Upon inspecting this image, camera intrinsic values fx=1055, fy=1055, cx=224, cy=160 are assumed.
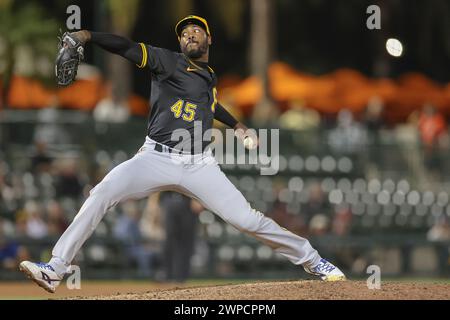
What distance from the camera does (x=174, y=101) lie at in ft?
26.9

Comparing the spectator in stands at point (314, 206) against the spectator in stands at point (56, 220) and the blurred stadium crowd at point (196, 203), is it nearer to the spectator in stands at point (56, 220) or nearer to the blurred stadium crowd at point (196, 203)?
the blurred stadium crowd at point (196, 203)

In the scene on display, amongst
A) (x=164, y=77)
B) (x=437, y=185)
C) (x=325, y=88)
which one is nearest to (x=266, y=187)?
(x=437, y=185)

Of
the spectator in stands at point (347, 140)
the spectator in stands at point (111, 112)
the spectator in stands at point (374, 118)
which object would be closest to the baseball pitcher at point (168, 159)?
the spectator in stands at point (111, 112)

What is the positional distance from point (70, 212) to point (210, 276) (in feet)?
8.13

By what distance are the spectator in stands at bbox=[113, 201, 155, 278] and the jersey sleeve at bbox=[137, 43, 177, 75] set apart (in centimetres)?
866

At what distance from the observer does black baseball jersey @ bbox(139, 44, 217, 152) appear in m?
8.17

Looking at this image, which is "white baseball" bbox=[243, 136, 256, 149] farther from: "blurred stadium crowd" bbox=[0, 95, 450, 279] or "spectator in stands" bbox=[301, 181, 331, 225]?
"spectator in stands" bbox=[301, 181, 331, 225]

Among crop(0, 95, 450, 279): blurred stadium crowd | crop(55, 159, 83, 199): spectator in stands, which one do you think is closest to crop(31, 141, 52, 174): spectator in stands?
crop(0, 95, 450, 279): blurred stadium crowd

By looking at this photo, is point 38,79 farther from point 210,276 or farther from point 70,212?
point 210,276

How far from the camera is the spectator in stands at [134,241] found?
16.6 meters

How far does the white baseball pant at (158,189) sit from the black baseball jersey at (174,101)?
0.37ft

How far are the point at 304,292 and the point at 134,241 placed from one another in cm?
868

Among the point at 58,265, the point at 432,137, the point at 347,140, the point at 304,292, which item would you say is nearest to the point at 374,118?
the point at 432,137

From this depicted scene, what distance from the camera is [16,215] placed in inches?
659
